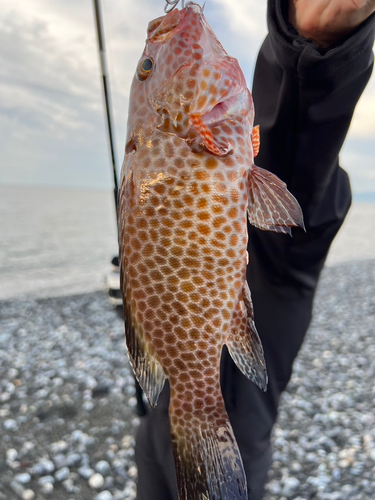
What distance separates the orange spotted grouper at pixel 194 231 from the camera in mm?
1429

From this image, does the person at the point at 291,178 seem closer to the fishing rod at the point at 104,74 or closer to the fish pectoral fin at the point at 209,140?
the fish pectoral fin at the point at 209,140

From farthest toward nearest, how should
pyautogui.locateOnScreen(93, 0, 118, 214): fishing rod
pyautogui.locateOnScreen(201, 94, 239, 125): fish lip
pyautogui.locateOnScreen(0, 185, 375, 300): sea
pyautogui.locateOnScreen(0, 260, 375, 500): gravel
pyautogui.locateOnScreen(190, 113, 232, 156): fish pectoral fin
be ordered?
1. pyautogui.locateOnScreen(0, 185, 375, 300): sea
2. pyautogui.locateOnScreen(0, 260, 375, 500): gravel
3. pyautogui.locateOnScreen(93, 0, 118, 214): fishing rod
4. pyautogui.locateOnScreen(201, 94, 239, 125): fish lip
5. pyautogui.locateOnScreen(190, 113, 232, 156): fish pectoral fin

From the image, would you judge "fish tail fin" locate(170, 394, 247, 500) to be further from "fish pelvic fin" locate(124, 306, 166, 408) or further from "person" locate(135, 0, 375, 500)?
"person" locate(135, 0, 375, 500)

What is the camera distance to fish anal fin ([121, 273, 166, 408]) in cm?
147

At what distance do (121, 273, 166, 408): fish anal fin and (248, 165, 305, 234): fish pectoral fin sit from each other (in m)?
0.57

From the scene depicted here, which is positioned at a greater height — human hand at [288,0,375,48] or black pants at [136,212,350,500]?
human hand at [288,0,375,48]

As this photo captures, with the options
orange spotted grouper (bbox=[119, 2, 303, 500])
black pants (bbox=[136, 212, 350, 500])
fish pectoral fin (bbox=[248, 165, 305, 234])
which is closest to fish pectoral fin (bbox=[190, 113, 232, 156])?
orange spotted grouper (bbox=[119, 2, 303, 500])

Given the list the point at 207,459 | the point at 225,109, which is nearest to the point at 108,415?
the point at 207,459

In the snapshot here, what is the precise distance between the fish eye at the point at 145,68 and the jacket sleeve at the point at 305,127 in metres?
0.61

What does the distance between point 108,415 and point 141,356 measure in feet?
14.0

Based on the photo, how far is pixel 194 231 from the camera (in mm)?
1438

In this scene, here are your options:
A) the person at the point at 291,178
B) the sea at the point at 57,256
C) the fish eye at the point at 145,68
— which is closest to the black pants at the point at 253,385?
the person at the point at 291,178

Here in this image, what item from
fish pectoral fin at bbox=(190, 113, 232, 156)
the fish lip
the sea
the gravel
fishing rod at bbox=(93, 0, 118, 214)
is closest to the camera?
fish pectoral fin at bbox=(190, 113, 232, 156)

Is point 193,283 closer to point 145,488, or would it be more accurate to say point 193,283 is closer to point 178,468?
point 178,468
